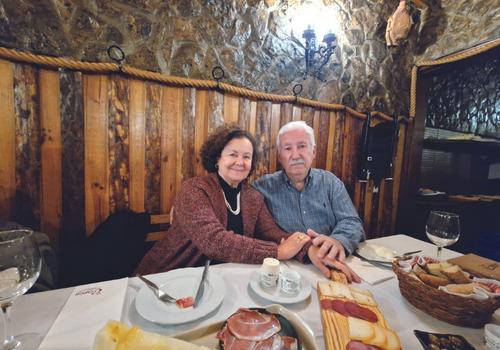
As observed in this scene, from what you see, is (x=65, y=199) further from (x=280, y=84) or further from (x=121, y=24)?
(x=280, y=84)

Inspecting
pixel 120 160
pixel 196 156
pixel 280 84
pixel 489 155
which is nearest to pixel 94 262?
pixel 120 160

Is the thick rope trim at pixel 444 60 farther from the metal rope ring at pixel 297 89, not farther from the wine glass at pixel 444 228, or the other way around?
the wine glass at pixel 444 228

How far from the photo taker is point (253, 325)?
1.82 ft

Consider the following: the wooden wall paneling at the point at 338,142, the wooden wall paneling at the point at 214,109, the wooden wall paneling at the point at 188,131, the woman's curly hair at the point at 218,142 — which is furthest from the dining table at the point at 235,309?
the wooden wall paneling at the point at 338,142

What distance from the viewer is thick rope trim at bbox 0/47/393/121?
137cm

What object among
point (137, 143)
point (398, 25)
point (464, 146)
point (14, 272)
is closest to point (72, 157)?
point (137, 143)

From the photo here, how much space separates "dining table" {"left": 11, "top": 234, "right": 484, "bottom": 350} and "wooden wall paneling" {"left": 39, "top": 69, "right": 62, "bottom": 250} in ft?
3.26

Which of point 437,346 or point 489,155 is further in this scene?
point 489,155

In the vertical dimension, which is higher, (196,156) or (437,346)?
(196,156)

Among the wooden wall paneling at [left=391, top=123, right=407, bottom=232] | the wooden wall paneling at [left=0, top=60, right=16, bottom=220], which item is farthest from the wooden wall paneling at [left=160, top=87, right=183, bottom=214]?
the wooden wall paneling at [left=391, top=123, right=407, bottom=232]

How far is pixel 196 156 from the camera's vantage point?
6.28 feet

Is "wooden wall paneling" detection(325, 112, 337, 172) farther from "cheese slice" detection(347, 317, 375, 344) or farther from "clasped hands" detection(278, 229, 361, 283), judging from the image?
"cheese slice" detection(347, 317, 375, 344)

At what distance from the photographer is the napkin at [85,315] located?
0.56 meters

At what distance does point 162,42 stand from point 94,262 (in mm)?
1551
